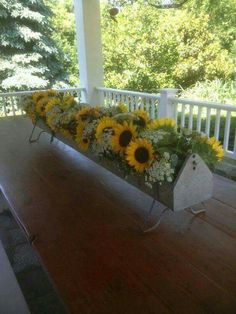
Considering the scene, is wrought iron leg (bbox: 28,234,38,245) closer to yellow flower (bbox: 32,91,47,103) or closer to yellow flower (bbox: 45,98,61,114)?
yellow flower (bbox: 45,98,61,114)

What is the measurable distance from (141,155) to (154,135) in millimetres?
96

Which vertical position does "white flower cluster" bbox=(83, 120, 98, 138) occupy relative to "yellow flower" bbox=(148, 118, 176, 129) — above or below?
below

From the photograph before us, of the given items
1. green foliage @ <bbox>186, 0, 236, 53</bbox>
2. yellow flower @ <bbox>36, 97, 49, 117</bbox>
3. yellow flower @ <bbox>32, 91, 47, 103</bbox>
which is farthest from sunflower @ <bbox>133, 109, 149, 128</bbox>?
green foliage @ <bbox>186, 0, 236, 53</bbox>

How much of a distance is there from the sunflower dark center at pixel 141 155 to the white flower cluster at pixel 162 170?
0.04 metres

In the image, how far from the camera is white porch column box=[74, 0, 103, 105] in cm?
481

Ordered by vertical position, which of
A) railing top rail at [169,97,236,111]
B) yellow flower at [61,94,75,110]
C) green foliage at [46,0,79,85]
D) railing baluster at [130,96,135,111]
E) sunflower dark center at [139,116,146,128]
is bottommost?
railing baluster at [130,96,135,111]

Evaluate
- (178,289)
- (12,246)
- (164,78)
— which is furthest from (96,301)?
(164,78)

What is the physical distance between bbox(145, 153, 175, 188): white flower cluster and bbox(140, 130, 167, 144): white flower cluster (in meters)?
0.08

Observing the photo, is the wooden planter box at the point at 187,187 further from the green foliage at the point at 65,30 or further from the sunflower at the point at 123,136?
the green foliage at the point at 65,30

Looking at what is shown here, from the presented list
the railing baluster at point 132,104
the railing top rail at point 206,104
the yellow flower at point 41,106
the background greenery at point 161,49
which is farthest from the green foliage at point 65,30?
the yellow flower at point 41,106

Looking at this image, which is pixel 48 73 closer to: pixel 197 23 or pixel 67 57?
pixel 67 57

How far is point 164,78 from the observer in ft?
32.0

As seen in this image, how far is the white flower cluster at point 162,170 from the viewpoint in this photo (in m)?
1.07

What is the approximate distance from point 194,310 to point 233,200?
27.1 inches
